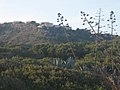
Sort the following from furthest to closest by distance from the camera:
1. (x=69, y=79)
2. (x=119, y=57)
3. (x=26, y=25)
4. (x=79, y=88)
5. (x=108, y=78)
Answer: (x=26, y=25)
(x=69, y=79)
(x=79, y=88)
(x=119, y=57)
(x=108, y=78)

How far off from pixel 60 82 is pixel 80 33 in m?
50.5

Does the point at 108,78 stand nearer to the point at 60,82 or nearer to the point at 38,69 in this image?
the point at 60,82

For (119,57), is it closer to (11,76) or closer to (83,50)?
(11,76)

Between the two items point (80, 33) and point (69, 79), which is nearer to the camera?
point (69, 79)

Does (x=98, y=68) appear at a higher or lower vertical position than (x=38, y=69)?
higher

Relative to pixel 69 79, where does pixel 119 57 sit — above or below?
above

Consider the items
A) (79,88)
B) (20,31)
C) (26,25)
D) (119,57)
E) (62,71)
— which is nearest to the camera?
(119,57)

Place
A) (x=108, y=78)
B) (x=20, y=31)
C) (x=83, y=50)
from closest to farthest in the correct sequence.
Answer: (x=108, y=78) < (x=83, y=50) < (x=20, y=31)

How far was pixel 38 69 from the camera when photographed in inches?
793

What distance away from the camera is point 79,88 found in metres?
16.5

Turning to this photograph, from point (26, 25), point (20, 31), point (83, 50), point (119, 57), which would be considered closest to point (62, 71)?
point (119, 57)

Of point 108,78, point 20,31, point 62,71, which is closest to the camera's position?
point 108,78

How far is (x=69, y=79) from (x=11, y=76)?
272 cm

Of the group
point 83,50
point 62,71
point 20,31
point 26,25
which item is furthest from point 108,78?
point 26,25
